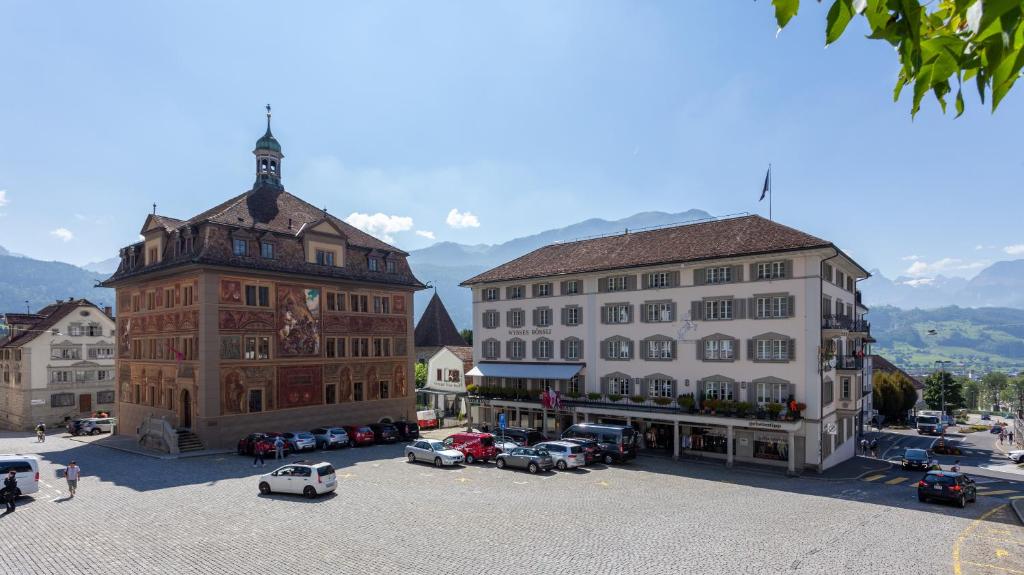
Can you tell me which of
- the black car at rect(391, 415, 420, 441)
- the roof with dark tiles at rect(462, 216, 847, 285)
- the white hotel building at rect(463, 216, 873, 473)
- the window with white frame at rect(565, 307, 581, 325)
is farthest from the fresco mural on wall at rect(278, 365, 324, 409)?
the window with white frame at rect(565, 307, 581, 325)

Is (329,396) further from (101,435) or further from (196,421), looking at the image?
(101,435)

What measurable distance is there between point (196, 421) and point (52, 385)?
117 feet

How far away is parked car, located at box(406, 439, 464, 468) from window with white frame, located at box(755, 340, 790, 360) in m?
21.3

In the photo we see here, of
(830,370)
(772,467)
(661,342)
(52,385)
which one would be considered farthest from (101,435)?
(830,370)

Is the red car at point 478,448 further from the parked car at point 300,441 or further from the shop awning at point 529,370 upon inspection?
the shop awning at point 529,370

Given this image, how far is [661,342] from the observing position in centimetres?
4731

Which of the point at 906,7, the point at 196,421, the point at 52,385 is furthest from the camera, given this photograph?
the point at 52,385

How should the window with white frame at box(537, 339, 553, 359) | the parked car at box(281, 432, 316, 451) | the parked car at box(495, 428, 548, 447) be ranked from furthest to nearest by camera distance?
the window with white frame at box(537, 339, 553, 359) → the parked car at box(495, 428, 548, 447) → the parked car at box(281, 432, 316, 451)

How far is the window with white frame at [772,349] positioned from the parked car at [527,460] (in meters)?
16.0

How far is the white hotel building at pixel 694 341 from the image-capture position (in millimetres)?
40656

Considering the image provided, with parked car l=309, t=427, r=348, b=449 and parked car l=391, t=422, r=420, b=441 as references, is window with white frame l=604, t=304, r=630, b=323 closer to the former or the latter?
parked car l=391, t=422, r=420, b=441

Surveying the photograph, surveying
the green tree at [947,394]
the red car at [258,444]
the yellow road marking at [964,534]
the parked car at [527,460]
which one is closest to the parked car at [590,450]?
the parked car at [527,460]

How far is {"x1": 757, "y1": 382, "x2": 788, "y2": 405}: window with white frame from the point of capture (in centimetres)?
4106

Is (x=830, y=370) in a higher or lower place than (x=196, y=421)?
higher
